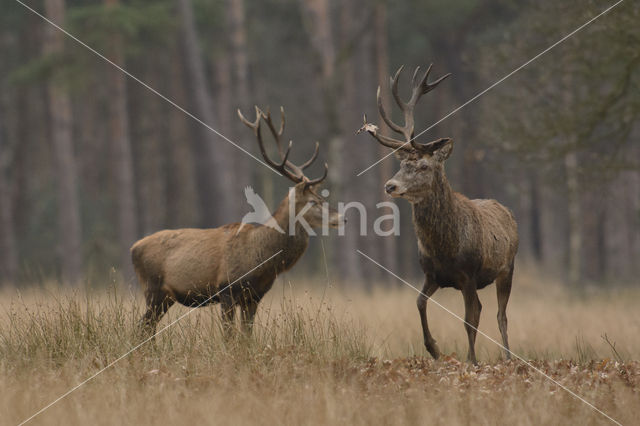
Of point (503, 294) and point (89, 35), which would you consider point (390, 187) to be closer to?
point (503, 294)

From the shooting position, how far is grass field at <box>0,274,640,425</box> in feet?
16.8

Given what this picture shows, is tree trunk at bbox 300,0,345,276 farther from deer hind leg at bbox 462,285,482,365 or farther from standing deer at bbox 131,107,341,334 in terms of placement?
deer hind leg at bbox 462,285,482,365

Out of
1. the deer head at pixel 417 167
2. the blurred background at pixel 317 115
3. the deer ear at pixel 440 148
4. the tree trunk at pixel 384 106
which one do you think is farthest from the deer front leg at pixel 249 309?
the tree trunk at pixel 384 106

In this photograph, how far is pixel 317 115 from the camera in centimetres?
2628

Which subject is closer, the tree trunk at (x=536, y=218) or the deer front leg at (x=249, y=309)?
the deer front leg at (x=249, y=309)

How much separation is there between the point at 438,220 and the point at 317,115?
776 inches

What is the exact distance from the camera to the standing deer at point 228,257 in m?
7.73

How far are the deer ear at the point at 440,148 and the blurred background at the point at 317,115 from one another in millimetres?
3575

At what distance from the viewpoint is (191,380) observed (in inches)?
229

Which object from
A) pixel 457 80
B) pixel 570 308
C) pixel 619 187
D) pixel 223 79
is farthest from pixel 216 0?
pixel 570 308

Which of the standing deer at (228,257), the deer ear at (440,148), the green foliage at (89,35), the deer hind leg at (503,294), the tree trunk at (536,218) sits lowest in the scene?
the tree trunk at (536,218)

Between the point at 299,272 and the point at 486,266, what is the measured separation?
16202 mm

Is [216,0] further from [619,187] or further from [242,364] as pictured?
[242,364]

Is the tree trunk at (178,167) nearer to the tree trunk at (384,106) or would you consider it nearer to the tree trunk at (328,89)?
the tree trunk at (384,106)
